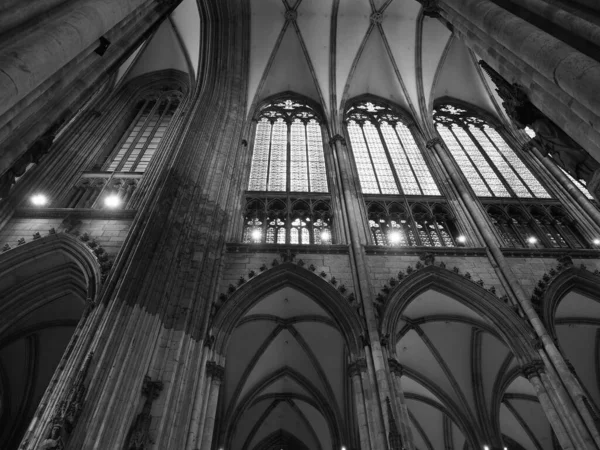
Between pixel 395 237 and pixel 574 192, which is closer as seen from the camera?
pixel 395 237

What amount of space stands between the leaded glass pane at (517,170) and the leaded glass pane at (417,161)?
261cm

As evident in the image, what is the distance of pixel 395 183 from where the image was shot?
13.9 metres

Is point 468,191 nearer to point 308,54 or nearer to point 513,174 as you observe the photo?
point 513,174

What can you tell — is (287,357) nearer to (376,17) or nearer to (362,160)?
(362,160)

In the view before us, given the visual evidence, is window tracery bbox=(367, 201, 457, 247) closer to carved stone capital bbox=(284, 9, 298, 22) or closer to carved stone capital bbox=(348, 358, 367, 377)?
carved stone capital bbox=(348, 358, 367, 377)

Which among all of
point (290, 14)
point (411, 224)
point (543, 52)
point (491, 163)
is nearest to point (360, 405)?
point (411, 224)

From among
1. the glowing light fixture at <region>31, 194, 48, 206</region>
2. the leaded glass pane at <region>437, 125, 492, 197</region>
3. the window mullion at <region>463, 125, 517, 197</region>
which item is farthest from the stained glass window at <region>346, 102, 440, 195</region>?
the glowing light fixture at <region>31, 194, 48, 206</region>

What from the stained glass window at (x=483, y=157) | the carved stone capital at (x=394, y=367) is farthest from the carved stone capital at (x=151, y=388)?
the stained glass window at (x=483, y=157)

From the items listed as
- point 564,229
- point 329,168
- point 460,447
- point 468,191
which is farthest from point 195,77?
point 460,447

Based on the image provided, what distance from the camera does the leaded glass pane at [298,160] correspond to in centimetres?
1375

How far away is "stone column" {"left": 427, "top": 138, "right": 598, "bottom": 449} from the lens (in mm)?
7084

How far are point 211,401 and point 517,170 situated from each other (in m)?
12.5

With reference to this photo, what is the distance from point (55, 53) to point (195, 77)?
40.7 feet

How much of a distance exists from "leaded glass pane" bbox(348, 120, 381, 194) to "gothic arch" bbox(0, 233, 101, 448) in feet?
26.7
